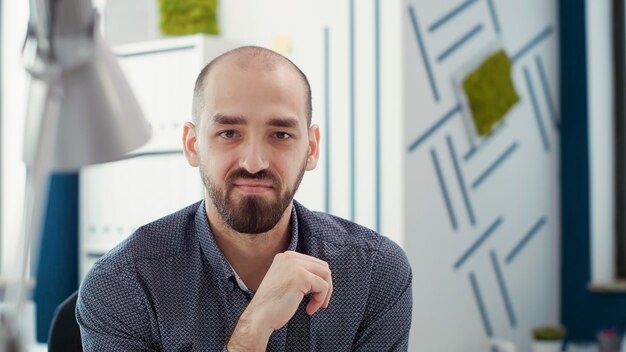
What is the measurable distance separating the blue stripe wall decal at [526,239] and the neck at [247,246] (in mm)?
2267

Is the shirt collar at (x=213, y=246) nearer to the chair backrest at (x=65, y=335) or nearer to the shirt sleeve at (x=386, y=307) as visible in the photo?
the shirt sleeve at (x=386, y=307)

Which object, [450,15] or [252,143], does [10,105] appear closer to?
[450,15]

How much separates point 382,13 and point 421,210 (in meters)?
0.74

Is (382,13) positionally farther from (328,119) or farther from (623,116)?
(623,116)

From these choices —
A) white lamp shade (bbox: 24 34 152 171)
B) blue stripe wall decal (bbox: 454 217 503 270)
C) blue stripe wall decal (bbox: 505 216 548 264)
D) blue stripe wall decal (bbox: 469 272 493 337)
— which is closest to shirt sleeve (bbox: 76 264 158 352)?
white lamp shade (bbox: 24 34 152 171)

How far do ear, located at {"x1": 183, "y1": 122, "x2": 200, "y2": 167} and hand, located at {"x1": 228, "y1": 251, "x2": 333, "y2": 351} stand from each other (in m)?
0.32

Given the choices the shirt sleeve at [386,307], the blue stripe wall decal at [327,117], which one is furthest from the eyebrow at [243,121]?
the blue stripe wall decal at [327,117]

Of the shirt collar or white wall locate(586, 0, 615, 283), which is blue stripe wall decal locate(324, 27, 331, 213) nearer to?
white wall locate(586, 0, 615, 283)

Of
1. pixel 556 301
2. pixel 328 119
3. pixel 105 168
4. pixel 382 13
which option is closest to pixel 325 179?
pixel 328 119

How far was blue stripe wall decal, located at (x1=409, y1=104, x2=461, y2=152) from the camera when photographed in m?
3.33

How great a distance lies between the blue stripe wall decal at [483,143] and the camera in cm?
361

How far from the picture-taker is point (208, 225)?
5.55ft

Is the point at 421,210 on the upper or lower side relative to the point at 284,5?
lower

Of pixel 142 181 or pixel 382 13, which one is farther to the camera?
pixel 142 181
